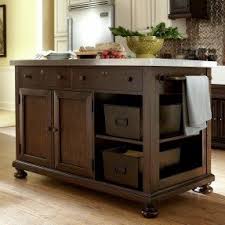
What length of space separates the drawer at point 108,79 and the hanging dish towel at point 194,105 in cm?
31

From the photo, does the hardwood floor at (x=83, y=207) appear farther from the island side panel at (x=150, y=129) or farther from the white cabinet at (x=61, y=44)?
the white cabinet at (x=61, y=44)

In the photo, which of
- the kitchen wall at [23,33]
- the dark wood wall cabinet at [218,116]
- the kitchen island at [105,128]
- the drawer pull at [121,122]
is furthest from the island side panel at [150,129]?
the kitchen wall at [23,33]

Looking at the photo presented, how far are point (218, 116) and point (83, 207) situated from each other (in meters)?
2.18

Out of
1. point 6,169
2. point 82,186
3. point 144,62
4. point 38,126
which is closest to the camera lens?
point 144,62

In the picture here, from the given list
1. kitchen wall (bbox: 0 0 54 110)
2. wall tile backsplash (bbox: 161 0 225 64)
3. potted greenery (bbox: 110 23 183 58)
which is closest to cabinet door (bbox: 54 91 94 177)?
potted greenery (bbox: 110 23 183 58)

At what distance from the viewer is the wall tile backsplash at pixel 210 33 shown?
4766 mm

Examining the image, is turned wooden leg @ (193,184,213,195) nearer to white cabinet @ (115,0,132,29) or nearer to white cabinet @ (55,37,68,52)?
white cabinet @ (115,0,132,29)

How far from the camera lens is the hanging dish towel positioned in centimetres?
246

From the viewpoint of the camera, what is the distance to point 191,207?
254 cm

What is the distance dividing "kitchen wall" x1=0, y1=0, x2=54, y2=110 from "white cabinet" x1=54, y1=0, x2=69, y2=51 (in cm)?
87

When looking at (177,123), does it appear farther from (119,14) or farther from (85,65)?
(119,14)

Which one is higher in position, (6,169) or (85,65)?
(85,65)

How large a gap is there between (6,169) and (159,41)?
1697 millimetres

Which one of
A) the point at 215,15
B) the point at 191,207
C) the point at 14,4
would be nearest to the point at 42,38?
the point at 14,4
